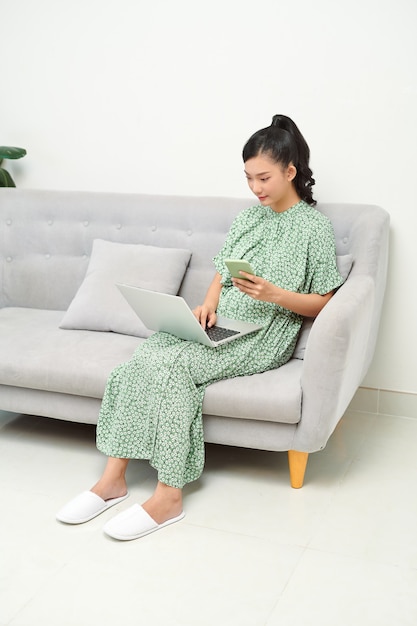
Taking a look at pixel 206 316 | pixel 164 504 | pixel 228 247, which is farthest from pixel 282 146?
pixel 164 504

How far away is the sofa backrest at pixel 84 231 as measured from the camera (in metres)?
3.01

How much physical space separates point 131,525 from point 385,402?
1.38 meters

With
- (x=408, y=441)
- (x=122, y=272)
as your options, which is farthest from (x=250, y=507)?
(x=122, y=272)


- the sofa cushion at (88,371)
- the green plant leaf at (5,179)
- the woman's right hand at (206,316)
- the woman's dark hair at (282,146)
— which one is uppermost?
the woman's dark hair at (282,146)

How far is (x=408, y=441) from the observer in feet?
9.42

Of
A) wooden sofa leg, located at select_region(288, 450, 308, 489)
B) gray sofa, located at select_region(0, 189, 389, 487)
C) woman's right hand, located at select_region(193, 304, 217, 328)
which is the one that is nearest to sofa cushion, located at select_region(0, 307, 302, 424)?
gray sofa, located at select_region(0, 189, 389, 487)

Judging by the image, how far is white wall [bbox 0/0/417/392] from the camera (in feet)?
9.53

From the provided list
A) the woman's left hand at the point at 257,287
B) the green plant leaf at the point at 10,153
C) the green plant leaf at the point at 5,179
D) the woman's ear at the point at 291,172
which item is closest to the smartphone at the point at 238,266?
the woman's left hand at the point at 257,287

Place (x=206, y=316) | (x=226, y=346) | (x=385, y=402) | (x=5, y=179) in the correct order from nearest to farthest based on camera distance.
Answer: (x=226, y=346) → (x=206, y=316) → (x=385, y=402) → (x=5, y=179)

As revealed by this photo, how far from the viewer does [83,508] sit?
229 centimetres

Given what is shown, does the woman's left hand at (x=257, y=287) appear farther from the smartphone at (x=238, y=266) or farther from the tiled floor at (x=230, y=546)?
the tiled floor at (x=230, y=546)

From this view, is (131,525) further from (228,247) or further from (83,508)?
(228,247)

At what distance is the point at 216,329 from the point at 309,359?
1.31 ft

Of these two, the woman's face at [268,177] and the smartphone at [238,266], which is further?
the woman's face at [268,177]
